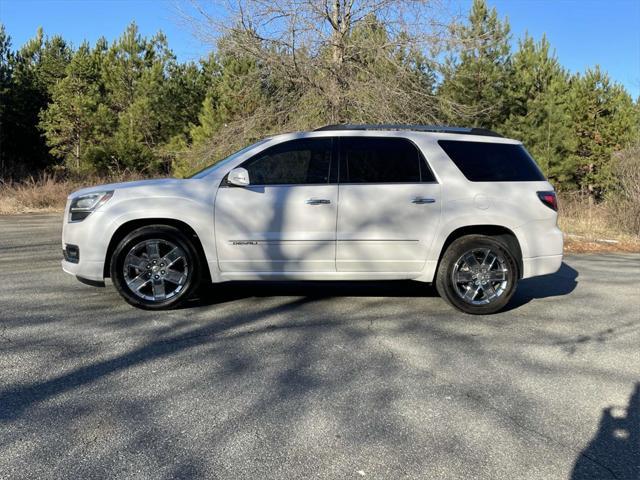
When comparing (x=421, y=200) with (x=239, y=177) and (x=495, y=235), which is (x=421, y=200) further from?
(x=239, y=177)

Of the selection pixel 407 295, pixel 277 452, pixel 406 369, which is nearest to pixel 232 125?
pixel 407 295

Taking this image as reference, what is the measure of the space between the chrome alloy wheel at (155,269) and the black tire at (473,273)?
8.76 feet

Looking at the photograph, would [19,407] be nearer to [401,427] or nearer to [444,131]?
[401,427]

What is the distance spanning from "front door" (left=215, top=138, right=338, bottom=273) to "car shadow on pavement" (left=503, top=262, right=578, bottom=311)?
2.31 meters

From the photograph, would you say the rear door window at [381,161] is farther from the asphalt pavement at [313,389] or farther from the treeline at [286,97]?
the treeline at [286,97]

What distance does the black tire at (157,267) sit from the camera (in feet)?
18.1

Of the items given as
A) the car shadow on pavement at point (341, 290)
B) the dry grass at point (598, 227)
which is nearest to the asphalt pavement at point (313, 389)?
the car shadow on pavement at point (341, 290)

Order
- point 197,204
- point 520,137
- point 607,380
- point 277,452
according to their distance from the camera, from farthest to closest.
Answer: point 520,137
point 197,204
point 607,380
point 277,452

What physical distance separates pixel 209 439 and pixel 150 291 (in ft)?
9.42

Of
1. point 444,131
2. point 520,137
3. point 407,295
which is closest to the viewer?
point 444,131

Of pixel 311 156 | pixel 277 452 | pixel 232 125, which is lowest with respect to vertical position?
pixel 277 452

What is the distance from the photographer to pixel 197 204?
5.61 meters

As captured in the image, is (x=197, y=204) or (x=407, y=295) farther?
(x=407, y=295)

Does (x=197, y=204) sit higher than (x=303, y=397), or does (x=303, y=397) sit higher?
(x=197, y=204)
